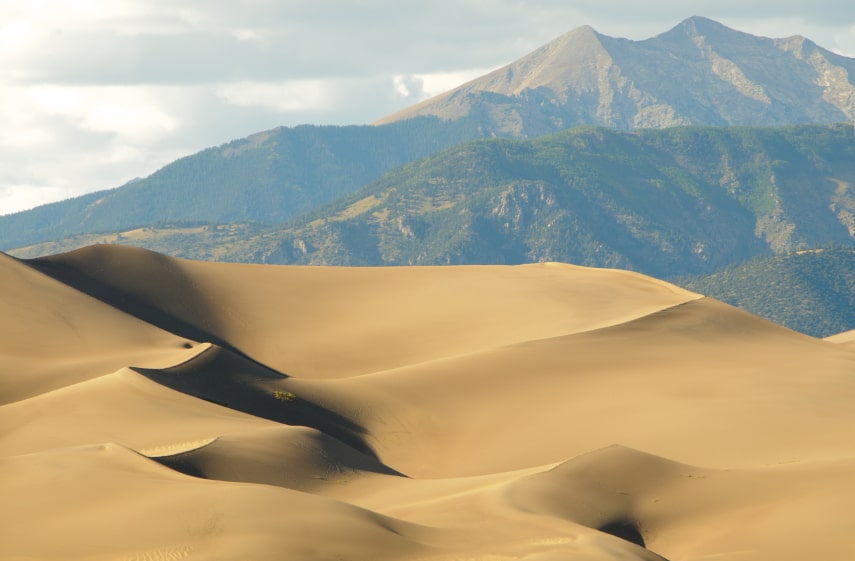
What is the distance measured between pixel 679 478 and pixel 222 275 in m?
47.4

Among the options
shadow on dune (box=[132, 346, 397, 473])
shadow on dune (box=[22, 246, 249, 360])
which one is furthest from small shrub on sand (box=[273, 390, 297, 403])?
shadow on dune (box=[22, 246, 249, 360])

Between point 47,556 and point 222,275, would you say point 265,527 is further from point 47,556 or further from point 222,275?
point 222,275

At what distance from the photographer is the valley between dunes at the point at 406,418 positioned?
25.6 metres

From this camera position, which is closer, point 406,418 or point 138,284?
point 406,418

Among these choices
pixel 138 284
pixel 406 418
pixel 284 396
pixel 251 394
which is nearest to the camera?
pixel 251 394

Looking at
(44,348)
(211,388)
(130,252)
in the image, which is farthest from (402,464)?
(130,252)

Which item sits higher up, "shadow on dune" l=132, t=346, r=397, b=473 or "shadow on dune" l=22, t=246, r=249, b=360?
"shadow on dune" l=22, t=246, r=249, b=360

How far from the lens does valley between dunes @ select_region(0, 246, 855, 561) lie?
2556cm

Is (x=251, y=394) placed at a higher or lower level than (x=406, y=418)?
higher

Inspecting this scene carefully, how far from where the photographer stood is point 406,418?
2014 inches

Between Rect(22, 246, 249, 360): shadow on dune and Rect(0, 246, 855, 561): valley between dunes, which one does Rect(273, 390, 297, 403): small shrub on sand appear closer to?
Rect(0, 246, 855, 561): valley between dunes

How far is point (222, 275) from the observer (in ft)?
258

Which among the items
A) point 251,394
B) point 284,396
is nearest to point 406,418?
point 284,396

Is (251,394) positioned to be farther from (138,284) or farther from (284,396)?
(138,284)
